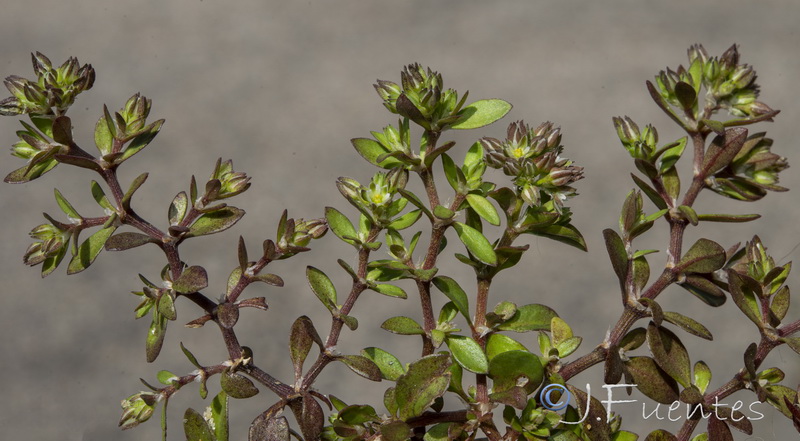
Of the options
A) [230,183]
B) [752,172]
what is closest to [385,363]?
[230,183]

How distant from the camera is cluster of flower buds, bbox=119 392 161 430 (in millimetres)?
448

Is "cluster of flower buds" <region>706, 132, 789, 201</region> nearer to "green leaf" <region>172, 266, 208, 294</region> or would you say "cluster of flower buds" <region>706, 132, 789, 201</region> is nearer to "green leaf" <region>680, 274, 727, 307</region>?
"green leaf" <region>680, 274, 727, 307</region>

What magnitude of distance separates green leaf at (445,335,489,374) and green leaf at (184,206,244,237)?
137 millimetres

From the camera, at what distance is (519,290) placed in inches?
78.3

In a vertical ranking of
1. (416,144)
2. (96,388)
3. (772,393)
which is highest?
(416,144)

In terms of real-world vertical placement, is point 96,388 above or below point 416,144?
below

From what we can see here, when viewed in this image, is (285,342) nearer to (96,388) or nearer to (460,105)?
(96,388)

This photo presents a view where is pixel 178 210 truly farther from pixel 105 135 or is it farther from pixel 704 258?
pixel 704 258

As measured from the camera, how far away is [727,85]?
46 centimetres

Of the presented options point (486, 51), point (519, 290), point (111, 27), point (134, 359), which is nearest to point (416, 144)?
point (519, 290)

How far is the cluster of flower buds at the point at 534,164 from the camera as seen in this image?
16.6 inches

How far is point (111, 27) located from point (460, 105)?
220cm

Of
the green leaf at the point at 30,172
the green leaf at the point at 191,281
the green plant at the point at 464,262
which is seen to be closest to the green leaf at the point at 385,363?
the green plant at the point at 464,262

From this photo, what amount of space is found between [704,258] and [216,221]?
0.89ft
